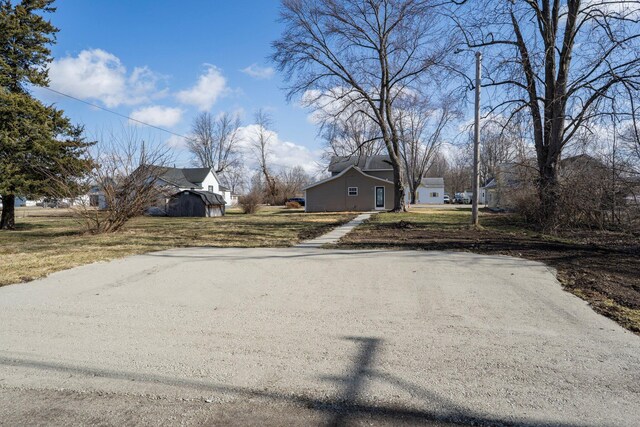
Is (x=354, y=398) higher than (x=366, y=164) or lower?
lower

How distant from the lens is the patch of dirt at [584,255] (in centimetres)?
568

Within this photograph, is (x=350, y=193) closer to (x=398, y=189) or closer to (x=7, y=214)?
(x=398, y=189)

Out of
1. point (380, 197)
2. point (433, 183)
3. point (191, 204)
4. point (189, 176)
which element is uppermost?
point (189, 176)

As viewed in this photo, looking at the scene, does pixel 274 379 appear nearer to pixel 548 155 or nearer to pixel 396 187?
pixel 548 155

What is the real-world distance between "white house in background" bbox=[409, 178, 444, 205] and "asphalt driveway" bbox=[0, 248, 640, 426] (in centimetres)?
6716

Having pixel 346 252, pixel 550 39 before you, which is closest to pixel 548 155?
pixel 550 39

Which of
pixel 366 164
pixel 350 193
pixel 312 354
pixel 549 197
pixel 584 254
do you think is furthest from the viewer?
pixel 366 164

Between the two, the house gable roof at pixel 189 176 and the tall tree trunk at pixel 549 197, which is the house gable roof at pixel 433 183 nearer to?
the house gable roof at pixel 189 176

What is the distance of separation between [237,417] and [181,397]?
56cm

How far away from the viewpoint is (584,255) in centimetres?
964

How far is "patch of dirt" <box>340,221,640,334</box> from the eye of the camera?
18.6 ft

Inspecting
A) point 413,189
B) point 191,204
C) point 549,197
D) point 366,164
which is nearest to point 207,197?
point 191,204

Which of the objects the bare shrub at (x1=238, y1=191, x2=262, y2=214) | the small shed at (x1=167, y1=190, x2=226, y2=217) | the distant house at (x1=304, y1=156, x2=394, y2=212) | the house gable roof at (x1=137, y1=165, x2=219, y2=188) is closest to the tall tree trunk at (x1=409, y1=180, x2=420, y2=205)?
the distant house at (x1=304, y1=156, x2=394, y2=212)

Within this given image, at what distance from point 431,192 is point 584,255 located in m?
64.3
